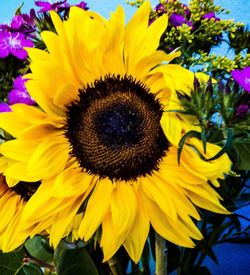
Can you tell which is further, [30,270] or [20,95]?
[30,270]

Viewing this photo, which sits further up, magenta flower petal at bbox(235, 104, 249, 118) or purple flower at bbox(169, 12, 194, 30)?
purple flower at bbox(169, 12, 194, 30)

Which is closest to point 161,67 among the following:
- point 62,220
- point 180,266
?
point 62,220

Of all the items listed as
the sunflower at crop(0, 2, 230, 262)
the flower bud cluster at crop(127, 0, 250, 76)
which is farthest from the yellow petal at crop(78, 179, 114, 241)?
the flower bud cluster at crop(127, 0, 250, 76)

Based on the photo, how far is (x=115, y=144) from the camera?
1.30ft

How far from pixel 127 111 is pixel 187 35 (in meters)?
0.07

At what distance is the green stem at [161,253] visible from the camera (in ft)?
1.37

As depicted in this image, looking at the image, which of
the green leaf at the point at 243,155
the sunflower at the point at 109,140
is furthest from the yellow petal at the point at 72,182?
the green leaf at the point at 243,155

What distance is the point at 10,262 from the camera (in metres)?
0.55

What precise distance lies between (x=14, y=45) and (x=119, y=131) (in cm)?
11

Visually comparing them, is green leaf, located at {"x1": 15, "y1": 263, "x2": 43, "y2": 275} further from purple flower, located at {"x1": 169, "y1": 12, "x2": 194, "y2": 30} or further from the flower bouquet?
purple flower, located at {"x1": 169, "y1": 12, "x2": 194, "y2": 30}

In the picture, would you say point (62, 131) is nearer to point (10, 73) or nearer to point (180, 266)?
point (10, 73)

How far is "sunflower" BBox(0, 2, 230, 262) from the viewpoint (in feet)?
1.18

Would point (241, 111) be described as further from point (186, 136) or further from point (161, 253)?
point (161, 253)

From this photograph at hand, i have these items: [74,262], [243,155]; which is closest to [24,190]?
[74,262]
